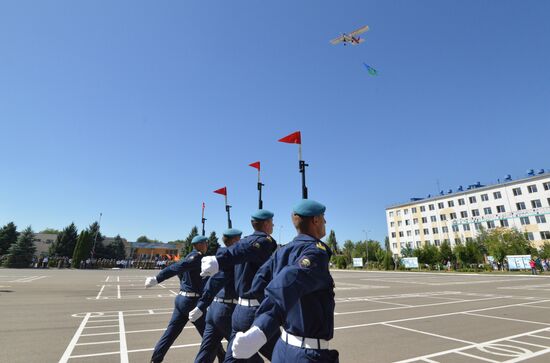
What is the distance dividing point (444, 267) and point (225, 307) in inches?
2243

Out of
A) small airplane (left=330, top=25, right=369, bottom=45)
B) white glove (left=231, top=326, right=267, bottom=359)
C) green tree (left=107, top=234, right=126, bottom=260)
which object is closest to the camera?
white glove (left=231, top=326, right=267, bottom=359)

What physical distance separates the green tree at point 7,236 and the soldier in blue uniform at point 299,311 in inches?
2635

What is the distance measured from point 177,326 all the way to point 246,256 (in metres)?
2.49

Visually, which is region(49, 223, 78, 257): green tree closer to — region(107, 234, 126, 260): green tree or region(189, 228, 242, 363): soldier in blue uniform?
region(107, 234, 126, 260): green tree

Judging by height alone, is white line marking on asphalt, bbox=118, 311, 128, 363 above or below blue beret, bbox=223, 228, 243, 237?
below

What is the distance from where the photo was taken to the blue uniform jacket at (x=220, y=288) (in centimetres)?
404

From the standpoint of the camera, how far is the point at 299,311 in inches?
82.8

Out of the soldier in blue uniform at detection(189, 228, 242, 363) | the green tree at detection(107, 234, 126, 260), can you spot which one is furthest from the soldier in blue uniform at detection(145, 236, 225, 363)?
the green tree at detection(107, 234, 126, 260)

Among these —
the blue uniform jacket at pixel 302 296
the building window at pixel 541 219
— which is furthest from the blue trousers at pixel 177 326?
the building window at pixel 541 219

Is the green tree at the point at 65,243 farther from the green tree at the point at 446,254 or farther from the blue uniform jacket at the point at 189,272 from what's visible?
the green tree at the point at 446,254

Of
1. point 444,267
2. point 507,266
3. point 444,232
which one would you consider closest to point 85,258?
point 444,267

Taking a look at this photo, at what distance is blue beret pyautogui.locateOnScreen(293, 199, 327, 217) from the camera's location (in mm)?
2412

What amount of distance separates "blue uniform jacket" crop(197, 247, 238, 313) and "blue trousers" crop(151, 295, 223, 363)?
453 mm

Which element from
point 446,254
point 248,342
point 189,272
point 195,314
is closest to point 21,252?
point 189,272
